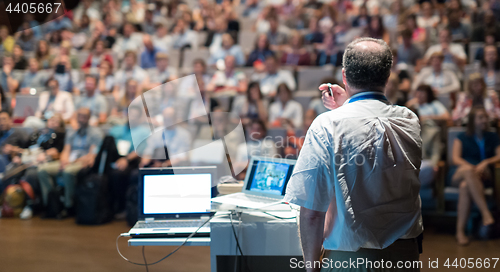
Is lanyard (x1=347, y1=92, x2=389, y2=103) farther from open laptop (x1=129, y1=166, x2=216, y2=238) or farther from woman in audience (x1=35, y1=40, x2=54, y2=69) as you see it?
woman in audience (x1=35, y1=40, x2=54, y2=69)

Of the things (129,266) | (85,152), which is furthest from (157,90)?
(129,266)

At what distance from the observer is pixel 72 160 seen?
4.02m

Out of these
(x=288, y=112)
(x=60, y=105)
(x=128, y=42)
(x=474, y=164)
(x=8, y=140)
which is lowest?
(x=474, y=164)

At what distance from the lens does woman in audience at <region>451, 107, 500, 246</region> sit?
2.99 meters

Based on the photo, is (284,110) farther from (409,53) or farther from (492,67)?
(492,67)

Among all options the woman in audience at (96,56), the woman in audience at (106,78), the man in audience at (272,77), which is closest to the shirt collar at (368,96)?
the man in audience at (272,77)

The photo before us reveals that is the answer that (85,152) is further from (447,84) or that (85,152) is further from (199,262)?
(447,84)

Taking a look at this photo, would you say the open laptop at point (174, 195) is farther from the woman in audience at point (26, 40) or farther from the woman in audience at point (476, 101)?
the woman in audience at point (26, 40)

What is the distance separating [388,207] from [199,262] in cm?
182

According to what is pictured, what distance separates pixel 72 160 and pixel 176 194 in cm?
259

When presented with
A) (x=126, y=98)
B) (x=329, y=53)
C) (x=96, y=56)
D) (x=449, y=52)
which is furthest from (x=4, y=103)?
(x=449, y=52)

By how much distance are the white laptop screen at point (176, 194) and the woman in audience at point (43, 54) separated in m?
4.60

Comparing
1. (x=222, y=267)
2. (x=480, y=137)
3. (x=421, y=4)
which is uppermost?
(x=421, y=4)

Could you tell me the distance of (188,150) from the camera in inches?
150
